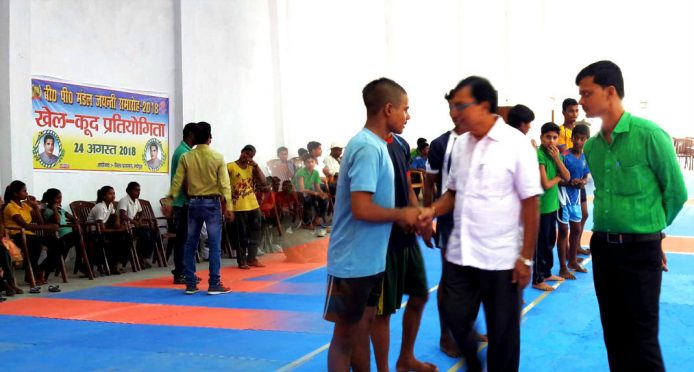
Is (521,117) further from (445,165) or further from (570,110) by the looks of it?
(570,110)

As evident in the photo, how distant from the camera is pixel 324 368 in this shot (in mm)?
4539

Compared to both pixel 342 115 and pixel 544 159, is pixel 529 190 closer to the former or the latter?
pixel 544 159

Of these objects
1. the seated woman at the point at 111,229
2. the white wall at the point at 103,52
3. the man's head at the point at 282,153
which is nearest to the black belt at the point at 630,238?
the seated woman at the point at 111,229

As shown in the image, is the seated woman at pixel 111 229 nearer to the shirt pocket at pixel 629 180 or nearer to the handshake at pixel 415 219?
→ the handshake at pixel 415 219

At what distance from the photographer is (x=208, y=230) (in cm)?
746

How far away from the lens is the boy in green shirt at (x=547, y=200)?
684 centimetres

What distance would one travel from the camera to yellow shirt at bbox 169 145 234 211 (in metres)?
7.39

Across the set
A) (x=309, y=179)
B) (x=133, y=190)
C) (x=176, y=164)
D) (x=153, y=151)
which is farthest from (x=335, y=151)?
(x=176, y=164)

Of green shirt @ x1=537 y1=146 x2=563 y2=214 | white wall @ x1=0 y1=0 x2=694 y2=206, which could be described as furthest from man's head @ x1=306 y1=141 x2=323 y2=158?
green shirt @ x1=537 y1=146 x2=563 y2=214

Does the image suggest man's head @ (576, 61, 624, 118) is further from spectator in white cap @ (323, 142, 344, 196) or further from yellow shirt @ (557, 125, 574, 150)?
spectator in white cap @ (323, 142, 344, 196)

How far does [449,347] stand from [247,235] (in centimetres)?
533

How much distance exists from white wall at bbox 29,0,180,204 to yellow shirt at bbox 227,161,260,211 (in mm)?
2590

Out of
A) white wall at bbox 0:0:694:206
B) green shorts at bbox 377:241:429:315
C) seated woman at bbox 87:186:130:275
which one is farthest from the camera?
white wall at bbox 0:0:694:206

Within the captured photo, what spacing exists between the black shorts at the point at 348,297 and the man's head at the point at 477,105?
0.85 metres
